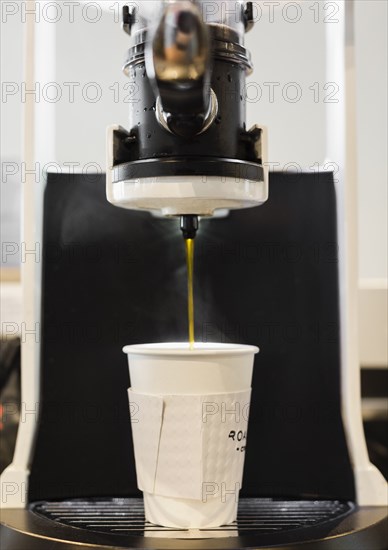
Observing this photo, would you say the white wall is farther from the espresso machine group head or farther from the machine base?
the machine base

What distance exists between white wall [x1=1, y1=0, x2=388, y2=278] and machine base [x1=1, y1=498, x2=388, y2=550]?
30 cm

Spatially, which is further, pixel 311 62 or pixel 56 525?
pixel 311 62

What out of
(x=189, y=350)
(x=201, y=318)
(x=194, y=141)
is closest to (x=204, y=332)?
(x=201, y=318)

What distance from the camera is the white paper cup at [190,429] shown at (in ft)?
2.27

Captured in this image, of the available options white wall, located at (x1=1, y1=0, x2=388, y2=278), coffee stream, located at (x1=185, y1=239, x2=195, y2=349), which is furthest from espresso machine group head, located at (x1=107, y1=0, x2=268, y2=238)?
white wall, located at (x1=1, y1=0, x2=388, y2=278)

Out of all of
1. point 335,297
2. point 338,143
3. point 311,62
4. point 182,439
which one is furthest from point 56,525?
point 311,62

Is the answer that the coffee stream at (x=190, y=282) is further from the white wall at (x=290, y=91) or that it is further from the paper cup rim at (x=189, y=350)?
the white wall at (x=290, y=91)

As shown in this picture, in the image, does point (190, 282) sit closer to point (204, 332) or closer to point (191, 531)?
point (204, 332)

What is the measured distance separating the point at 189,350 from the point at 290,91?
1.20 ft

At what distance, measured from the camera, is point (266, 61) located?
918 mm

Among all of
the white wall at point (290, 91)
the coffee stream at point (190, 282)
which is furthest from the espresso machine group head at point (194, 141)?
the white wall at point (290, 91)

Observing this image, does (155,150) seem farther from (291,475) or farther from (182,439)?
(291,475)

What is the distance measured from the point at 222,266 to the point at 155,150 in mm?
211

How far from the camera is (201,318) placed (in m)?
0.83
